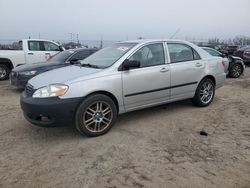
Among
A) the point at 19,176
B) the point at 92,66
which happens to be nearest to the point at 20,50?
the point at 92,66

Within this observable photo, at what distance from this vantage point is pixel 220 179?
3.10 meters

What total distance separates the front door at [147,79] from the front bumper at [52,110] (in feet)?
3.30

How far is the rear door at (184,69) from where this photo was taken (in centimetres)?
532

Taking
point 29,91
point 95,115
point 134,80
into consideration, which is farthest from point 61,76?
point 134,80

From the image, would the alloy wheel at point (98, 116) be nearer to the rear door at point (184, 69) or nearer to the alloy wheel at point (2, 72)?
the rear door at point (184, 69)

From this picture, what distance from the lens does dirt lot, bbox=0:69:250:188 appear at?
3111 mm

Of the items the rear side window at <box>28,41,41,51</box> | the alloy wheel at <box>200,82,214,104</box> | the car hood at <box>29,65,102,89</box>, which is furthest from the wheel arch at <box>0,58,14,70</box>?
the alloy wheel at <box>200,82,214,104</box>

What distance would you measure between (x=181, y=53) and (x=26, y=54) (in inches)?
277

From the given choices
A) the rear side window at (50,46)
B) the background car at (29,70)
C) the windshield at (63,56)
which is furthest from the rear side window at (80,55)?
the rear side window at (50,46)

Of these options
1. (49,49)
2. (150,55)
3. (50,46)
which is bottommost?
(150,55)

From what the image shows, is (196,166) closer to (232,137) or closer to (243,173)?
(243,173)

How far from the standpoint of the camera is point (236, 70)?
1138cm

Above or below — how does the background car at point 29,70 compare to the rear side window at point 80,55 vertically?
below

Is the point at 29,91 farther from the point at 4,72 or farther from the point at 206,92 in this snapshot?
the point at 4,72
